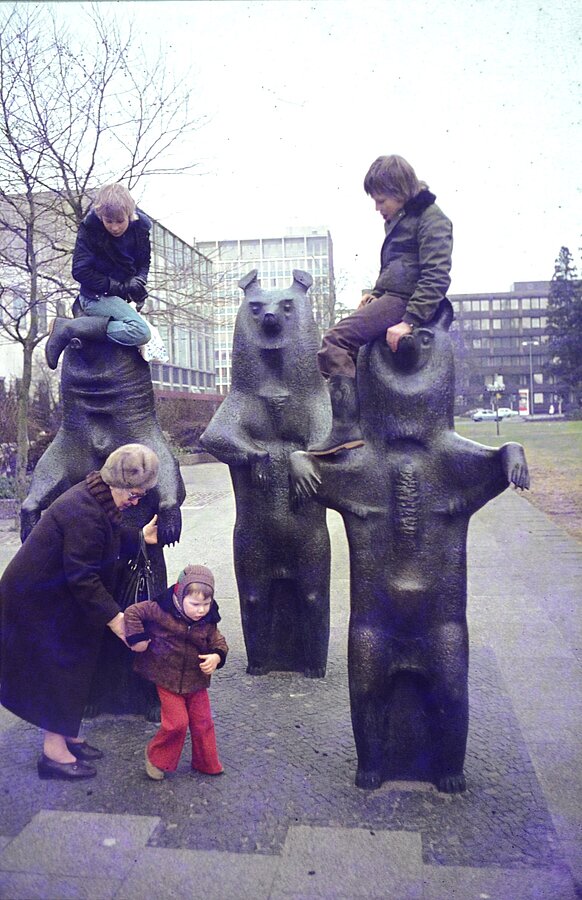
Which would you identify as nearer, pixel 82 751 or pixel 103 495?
pixel 103 495

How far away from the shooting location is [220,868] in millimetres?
2842

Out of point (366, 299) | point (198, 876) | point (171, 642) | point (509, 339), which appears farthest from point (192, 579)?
point (509, 339)

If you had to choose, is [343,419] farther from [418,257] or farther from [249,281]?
[249,281]

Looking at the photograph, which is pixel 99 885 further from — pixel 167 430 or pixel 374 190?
pixel 167 430

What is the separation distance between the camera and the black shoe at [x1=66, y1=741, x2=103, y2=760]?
3.82 m

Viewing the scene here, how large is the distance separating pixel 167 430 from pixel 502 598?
14340 millimetres

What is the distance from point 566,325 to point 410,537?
2606 centimetres

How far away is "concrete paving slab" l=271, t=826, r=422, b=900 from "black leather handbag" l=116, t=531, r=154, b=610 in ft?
4.83

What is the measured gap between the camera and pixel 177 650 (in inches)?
140

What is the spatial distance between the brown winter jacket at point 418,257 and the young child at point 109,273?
1450 mm

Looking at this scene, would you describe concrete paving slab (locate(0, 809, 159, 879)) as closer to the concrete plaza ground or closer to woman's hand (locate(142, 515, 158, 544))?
the concrete plaza ground

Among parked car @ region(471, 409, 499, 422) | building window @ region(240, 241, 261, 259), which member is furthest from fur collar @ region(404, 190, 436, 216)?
parked car @ region(471, 409, 499, 422)

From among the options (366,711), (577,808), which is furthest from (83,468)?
(577,808)

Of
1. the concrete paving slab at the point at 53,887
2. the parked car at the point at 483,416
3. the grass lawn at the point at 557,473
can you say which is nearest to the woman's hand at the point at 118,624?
the concrete paving slab at the point at 53,887
